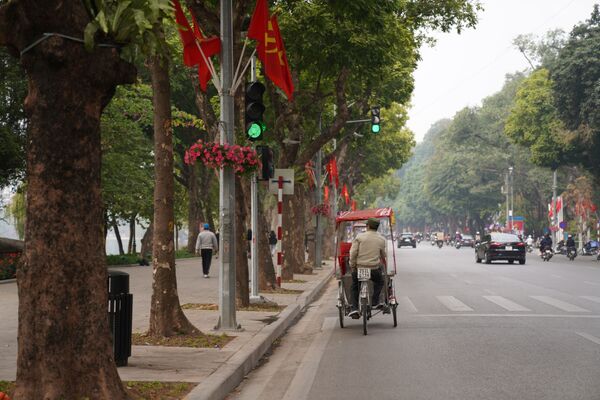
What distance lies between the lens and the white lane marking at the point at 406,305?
18.0m

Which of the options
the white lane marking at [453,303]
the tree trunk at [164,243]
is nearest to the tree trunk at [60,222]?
the tree trunk at [164,243]

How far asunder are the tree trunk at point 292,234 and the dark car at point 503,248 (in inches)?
515

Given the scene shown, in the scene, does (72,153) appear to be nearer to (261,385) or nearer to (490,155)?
(261,385)

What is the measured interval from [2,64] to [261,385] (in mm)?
25007

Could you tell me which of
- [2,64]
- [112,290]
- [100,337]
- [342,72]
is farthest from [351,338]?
[2,64]

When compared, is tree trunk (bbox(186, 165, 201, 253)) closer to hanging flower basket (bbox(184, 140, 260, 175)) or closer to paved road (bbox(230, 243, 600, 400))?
paved road (bbox(230, 243, 600, 400))

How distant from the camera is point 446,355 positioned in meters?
11.1

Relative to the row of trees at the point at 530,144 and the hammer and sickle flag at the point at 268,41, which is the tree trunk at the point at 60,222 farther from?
the row of trees at the point at 530,144

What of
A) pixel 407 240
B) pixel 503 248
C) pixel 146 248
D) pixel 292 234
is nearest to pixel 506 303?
pixel 292 234

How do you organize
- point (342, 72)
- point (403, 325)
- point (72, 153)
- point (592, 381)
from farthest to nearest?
1. point (342, 72)
2. point (403, 325)
3. point (592, 381)
4. point (72, 153)

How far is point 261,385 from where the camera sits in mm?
9344

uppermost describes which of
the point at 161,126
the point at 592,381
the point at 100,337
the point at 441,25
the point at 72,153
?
the point at 441,25

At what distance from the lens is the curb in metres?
8.06

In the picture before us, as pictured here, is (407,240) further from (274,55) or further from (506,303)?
(274,55)
